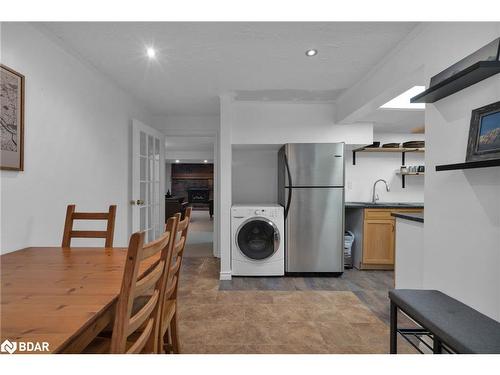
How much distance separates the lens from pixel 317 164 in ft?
10.7

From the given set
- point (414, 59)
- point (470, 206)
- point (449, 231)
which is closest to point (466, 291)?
point (449, 231)

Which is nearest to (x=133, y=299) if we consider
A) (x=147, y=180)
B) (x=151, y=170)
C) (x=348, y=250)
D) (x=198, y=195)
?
(x=147, y=180)

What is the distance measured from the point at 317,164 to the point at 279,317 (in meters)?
1.83

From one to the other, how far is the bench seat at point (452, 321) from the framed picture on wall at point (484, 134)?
726 mm

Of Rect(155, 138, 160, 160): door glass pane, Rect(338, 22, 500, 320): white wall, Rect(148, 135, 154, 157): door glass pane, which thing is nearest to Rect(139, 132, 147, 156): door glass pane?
A: Rect(148, 135, 154, 157): door glass pane

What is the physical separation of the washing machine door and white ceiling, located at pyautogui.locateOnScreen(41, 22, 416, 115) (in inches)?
63.2

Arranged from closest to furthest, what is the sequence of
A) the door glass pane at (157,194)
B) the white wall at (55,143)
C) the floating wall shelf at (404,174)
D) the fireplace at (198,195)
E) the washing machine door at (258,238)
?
the white wall at (55,143) → the washing machine door at (258,238) → the door glass pane at (157,194) → the floating wall shelf at (404,174) → the fireplace at (198,195)

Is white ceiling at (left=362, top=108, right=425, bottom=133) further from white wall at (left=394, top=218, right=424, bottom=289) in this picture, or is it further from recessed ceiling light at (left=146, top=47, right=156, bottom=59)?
recessed ceiling light at (left=146, top=47, right=156, bottom=59)

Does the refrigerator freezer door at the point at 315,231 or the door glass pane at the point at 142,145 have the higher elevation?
the door glass pane at the point at 142,145

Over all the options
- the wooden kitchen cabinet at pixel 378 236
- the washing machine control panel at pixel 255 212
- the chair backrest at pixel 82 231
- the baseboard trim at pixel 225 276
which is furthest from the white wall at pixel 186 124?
the wooden kitchen cabinet at pixel 378 236

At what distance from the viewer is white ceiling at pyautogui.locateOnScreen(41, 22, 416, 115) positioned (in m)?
1.80

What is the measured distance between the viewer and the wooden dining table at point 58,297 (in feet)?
2.45

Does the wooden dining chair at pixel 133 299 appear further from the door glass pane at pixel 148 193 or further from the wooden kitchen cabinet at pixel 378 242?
the wooden kitchen cabinet at pixel 378 242

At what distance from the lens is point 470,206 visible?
1.35 meters
